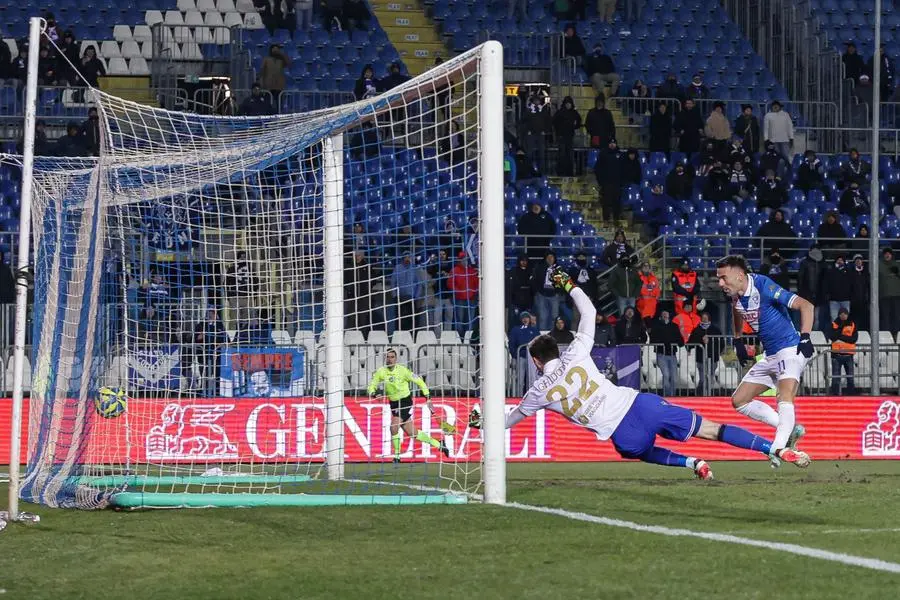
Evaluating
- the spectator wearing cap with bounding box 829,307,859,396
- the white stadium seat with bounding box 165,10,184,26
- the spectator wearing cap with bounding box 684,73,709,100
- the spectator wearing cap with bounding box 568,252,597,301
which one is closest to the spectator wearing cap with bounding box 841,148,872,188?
the spectator wearing cap with bounding box 684,73,709,100

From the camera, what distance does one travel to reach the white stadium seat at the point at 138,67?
30.1 metres

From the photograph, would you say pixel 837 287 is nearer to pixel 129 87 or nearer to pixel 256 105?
pixel 256 105

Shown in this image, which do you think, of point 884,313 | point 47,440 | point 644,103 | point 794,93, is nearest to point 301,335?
point 47,440

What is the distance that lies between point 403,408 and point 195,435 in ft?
9.16

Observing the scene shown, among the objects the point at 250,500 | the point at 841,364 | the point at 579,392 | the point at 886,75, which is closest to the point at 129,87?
the point at 841,364

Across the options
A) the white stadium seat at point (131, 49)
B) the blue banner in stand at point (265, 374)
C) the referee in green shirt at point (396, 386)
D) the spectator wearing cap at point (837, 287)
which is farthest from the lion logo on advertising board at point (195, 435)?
the white stadium seat at point (131, 49)

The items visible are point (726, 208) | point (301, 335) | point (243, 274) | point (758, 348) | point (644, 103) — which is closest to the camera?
point (243, 274)

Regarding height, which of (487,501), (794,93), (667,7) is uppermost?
(667,7)

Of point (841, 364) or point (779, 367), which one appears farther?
point (841, 364)

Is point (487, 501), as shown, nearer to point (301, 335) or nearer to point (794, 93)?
point (301, 335)

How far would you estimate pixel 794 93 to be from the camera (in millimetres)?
33531

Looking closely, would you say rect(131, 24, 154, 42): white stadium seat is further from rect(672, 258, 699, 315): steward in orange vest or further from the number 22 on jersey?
the number 22 on jersey

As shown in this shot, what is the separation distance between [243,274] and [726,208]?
15.3 m

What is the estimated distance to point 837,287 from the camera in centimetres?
2561
